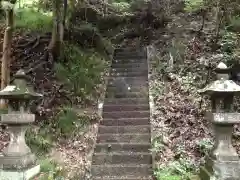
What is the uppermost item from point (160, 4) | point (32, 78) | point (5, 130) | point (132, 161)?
point (160, 4)

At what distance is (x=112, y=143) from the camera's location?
906 centimetres

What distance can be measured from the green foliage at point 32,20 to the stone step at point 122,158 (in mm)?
7160

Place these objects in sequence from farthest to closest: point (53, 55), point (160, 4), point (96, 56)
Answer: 1. point (160, 4)
2. point (96, 56)
3. point (53, 55)

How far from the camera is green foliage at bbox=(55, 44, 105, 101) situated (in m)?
11.2

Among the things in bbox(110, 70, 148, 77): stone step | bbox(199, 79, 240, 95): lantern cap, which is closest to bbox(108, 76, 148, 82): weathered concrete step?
bbox(110, 70, 148, 77): stone step

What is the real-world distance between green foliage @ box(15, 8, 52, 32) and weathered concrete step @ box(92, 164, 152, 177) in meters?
7.54

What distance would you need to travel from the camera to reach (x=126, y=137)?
9305 mm

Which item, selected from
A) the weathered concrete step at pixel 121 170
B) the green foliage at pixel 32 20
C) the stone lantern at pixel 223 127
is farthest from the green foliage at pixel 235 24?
the weathered concrete step at pixel 121 170

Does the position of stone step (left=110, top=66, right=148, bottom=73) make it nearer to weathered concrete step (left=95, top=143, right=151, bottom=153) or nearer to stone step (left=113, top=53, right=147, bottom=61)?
stone step (left=113, top=53, right=147, bottom=61)

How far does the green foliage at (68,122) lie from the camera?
9.41 metres

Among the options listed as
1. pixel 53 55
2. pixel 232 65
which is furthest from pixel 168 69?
pixel 53 55

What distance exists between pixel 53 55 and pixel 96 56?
2259mm

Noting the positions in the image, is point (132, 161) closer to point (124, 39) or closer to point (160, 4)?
point (124, 39)

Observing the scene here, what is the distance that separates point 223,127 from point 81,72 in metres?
6.11
